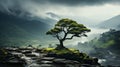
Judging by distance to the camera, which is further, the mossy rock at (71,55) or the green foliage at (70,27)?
the green foliage at (70,27)

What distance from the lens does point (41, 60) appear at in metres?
87.2

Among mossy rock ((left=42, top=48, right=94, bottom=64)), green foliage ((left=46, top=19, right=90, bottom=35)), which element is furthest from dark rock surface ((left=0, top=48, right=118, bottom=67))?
green foliage ((left=46, top=19, right=90, bottom=35))

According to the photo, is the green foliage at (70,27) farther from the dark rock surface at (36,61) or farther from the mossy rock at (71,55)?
the dark rock surface at (36,61)

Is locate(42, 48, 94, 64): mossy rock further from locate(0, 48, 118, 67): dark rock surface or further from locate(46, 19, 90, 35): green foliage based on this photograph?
locate(46, 19, 90, 35): green foliage

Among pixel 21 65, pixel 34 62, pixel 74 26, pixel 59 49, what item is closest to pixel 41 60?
pixel 34 62

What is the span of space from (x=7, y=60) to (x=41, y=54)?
16260 millimetres

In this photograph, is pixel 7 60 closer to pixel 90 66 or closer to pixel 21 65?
pixel 21 65

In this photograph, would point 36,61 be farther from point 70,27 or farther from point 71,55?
point 70,27

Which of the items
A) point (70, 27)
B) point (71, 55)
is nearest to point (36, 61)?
point (71, 55)

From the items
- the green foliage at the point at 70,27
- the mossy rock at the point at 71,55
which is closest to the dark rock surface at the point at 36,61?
the mossy rock at the point at 71,55

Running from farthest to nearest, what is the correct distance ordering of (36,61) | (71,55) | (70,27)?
(70,27) → (71,55) → (36,61)

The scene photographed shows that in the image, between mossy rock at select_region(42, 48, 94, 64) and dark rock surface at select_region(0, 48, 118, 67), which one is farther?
mossy rock at select_region(42, 48, 94, 64)

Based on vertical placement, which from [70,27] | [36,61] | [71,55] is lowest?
[36,61]

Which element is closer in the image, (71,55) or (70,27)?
(71,55)
